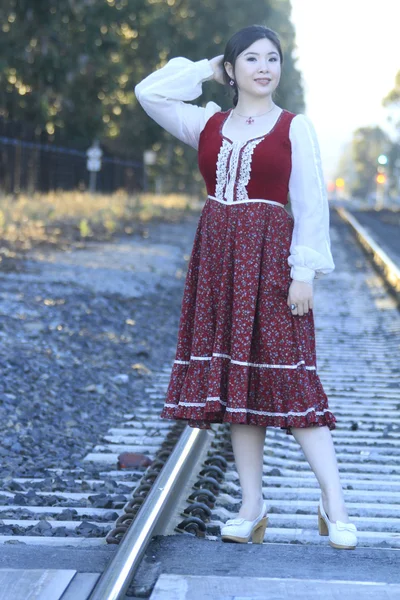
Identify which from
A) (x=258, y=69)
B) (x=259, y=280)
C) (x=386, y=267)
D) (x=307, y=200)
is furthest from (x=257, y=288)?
(x=386, y=267)

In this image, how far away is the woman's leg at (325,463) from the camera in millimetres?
3854

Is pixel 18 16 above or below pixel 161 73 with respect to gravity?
above

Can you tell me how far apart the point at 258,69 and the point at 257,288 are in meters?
0.76

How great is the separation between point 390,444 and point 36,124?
1020 inches

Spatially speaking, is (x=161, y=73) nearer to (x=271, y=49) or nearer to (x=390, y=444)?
(x=271, y=49)

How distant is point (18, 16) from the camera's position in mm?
28984

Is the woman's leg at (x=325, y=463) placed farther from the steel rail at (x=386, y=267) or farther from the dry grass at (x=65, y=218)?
the dry grass at (x=65, y=218)

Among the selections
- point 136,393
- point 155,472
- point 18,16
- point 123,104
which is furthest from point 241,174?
point 123,104

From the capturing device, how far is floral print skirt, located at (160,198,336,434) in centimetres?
377

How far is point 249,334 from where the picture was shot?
3758 mm

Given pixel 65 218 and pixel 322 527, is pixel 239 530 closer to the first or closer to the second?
pixel 322 527

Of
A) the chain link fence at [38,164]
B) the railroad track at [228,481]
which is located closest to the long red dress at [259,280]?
the railroad track at [228,481]

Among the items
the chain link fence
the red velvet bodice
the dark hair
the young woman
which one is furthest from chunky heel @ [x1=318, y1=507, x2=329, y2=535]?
the chain link fence

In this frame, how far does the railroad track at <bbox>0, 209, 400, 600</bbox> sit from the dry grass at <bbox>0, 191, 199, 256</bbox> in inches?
303
